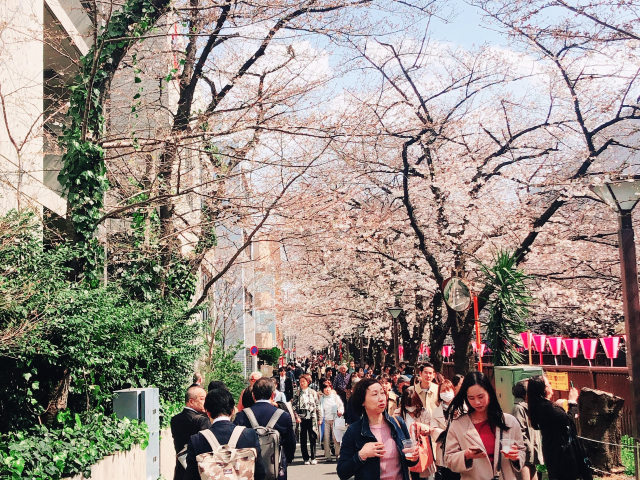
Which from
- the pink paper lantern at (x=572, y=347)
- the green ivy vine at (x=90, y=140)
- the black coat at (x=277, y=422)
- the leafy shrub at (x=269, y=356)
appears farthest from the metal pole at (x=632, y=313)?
the leafy shrub at (x=269, y=356)

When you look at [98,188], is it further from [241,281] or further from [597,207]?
[241,281]

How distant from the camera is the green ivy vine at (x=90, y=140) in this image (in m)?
10.2

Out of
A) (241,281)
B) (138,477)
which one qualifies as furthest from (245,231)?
(241,281)

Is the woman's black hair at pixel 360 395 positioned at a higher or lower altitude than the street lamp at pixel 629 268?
lower

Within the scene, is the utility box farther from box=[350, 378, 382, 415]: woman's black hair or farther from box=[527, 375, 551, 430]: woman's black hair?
box=[350, 378, 382, 415]: woman's black hair

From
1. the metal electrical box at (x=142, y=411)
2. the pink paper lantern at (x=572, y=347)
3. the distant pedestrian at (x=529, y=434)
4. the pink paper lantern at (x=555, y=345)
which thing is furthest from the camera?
the pink paper lantern at (x=555, y=345)

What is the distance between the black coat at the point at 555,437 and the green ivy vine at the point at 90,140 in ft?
22.2

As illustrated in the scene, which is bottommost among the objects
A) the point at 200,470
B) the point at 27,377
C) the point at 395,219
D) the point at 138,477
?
the point at 138,477

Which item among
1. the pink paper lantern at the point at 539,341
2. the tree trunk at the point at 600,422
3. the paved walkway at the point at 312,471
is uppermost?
the pink paper lantern at the point at 539,341

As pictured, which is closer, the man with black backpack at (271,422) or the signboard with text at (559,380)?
the man with black backpack at (271,422)

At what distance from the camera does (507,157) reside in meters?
21.3

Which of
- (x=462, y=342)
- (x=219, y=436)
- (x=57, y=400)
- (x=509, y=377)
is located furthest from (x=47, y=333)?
(x=462, y=342)

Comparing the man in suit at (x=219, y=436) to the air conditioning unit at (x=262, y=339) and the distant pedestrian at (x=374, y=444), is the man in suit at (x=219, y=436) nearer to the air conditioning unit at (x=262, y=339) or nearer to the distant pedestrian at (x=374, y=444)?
the distant pedestrian at (x=374, y=444)

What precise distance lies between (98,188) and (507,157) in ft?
46.1
